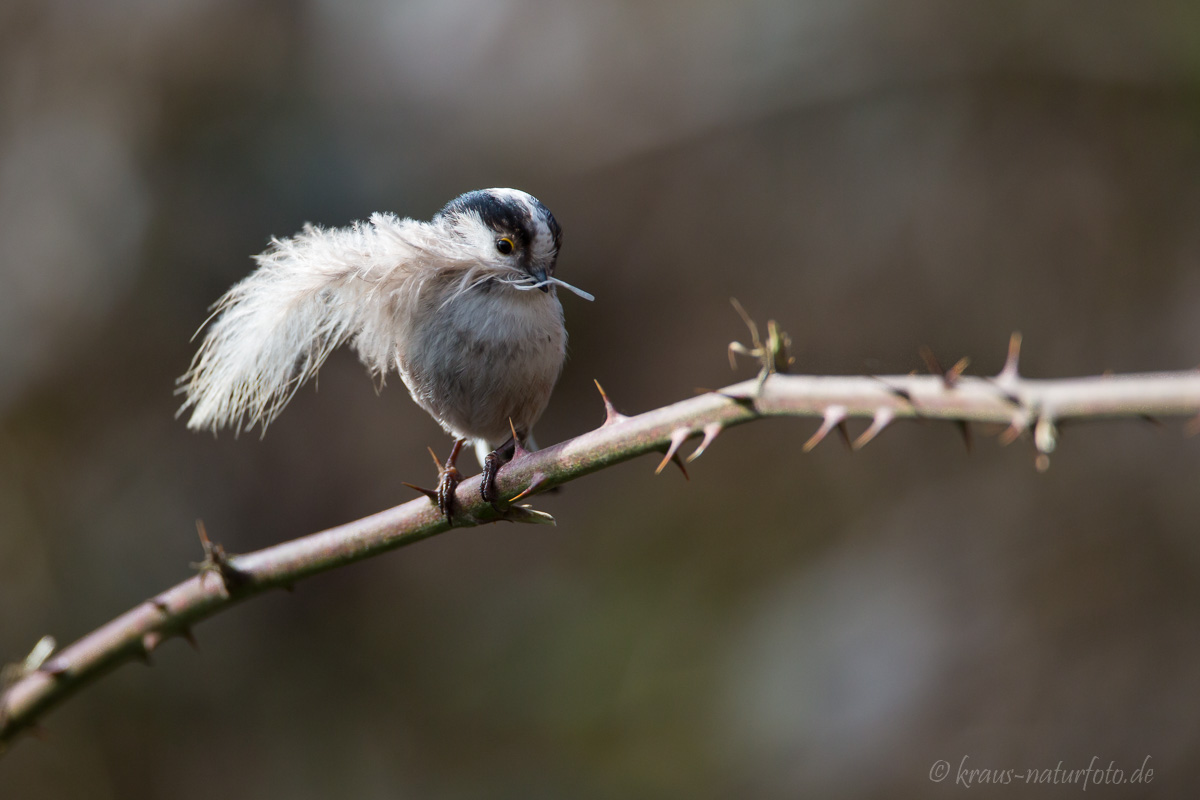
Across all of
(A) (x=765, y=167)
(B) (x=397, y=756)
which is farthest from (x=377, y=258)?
(B) (x=397, y=756)

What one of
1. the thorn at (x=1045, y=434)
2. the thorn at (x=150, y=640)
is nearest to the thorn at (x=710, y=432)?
the thorn at (x=1045, y=434)

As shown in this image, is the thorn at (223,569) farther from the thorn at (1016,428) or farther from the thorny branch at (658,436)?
the thorn at (1016,428)

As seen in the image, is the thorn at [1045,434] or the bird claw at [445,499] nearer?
the thorn at [1045,434]

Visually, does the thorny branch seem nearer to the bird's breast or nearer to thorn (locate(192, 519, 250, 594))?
thorn (locate(192, 519, 250, 594))

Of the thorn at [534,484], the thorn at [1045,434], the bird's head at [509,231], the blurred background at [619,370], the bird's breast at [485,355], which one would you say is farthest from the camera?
the blurred background at [619,370]

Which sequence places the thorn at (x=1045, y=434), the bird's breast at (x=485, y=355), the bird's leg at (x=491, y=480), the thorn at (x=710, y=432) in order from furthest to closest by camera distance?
the bird's breast at (x=485, y=355) < the bird's leg at (x=491, y=480) < the thorn at (x=710, y=432) < the thorn at (x=1045, y=434)

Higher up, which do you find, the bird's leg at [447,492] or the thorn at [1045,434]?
the bird's leg at [447,492]

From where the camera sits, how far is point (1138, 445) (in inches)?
175

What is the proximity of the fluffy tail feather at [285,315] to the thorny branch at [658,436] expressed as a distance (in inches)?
13.2

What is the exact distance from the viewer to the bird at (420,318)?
1.62 metres

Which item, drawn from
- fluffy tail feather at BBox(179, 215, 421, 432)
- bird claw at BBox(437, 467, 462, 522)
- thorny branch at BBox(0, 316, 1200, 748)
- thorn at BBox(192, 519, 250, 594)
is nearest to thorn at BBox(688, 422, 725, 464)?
thorny branch at BBox(0, 316, 1200, 748)

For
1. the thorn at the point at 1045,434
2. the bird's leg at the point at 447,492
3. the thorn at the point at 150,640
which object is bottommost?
the thorn at the point at 150,640

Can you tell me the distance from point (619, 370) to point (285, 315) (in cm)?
354

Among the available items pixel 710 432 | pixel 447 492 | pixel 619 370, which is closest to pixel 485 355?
pixel 447 492
